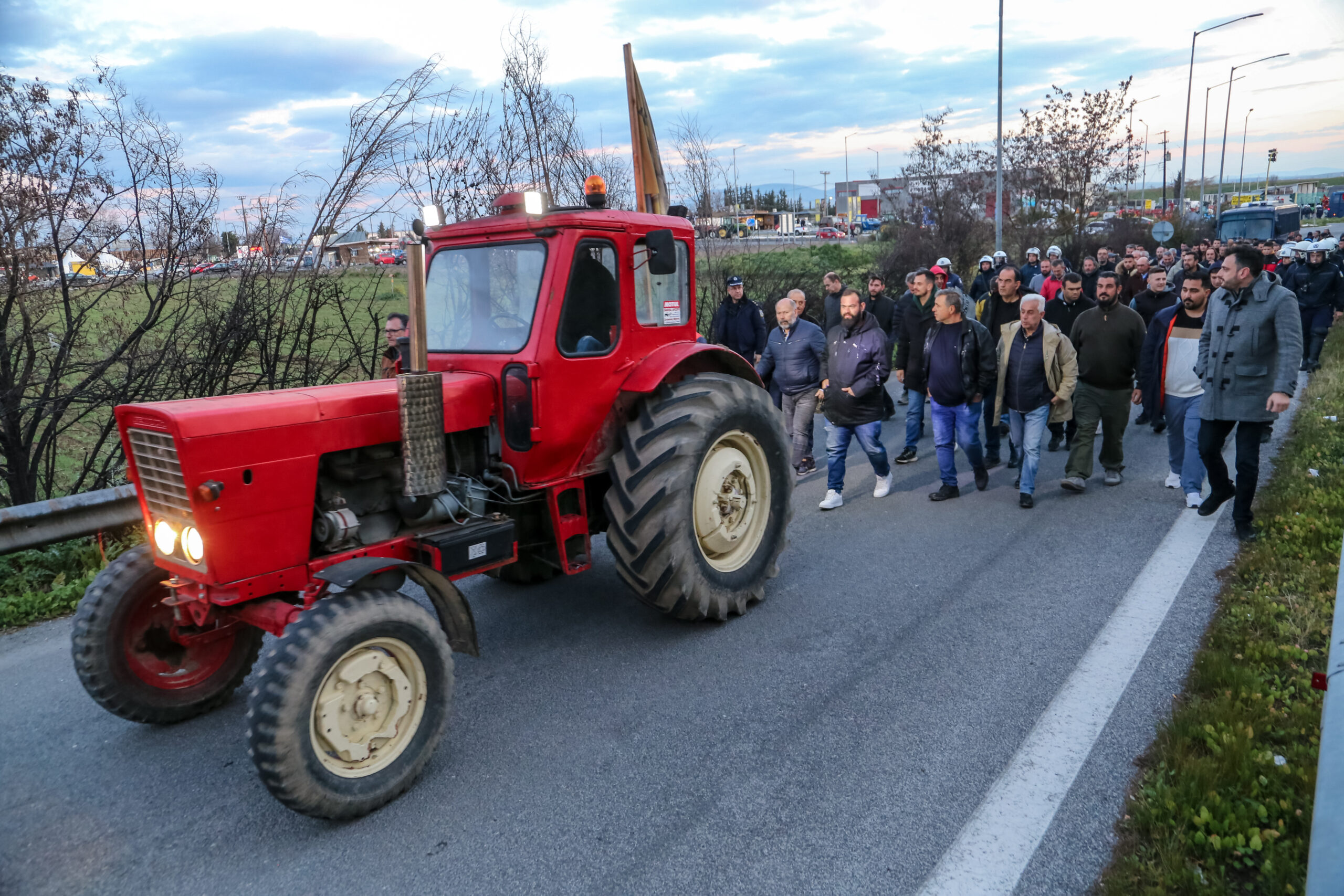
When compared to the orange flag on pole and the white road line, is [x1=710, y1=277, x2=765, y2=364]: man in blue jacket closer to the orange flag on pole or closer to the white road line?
the orange flag on pole

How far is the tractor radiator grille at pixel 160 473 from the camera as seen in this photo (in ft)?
10.9

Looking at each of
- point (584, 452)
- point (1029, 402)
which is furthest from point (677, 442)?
point (1029, 402)

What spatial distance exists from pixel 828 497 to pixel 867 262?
1071 inches

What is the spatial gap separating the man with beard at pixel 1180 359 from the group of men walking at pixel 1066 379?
12 mm

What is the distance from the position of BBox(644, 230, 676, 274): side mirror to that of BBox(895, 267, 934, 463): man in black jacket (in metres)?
4.60

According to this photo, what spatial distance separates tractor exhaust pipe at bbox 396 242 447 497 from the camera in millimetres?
3514

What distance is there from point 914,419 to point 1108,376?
1838mm

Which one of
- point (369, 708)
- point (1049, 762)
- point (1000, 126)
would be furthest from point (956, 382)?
point (1000, 126)

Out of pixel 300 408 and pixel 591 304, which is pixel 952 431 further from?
pixel 300 408

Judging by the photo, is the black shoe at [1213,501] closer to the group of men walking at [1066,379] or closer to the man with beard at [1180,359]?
the group of men walking at [1066,379]

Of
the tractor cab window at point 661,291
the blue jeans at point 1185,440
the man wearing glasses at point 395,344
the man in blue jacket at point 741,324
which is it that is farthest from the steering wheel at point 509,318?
the man in blue jacket at point 741,324

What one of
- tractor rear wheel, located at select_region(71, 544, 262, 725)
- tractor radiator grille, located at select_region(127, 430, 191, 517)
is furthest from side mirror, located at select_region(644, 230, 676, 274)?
tractor rear wheel, located at select_region(71, 544, 262, 725)

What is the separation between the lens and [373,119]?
7652mm

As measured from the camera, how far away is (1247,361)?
19.5 feet
